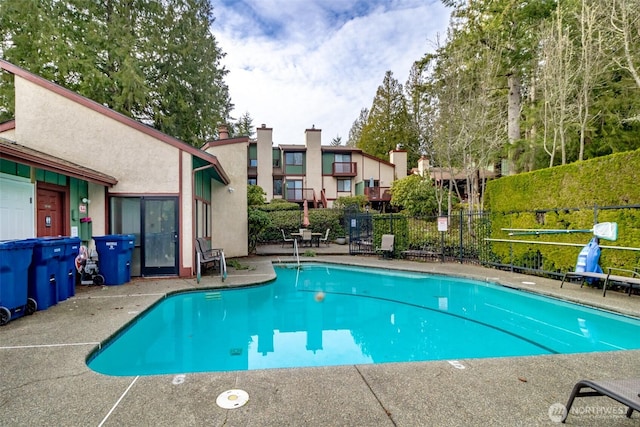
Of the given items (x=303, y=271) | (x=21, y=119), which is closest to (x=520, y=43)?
(x=303, y=271)

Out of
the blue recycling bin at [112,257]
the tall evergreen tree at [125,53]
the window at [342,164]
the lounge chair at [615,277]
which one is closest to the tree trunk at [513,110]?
the lounge chair at [615,277]

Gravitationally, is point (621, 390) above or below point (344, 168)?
below

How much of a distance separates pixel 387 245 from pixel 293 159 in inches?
685

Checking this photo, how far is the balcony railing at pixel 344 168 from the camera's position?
92.5 feet

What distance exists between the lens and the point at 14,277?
4.62m

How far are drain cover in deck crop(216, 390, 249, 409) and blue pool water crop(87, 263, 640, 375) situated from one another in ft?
4.20

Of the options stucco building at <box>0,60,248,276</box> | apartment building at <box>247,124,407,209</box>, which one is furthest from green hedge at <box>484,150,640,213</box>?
apartment building at <box>247,124,407,209</box>

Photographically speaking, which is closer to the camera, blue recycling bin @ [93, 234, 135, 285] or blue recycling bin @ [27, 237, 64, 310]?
blue recycling bin @ [27, 237, 64, 310]

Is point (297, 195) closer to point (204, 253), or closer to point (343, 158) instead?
point (343, 158)

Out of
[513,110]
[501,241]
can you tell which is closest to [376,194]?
[513,110]

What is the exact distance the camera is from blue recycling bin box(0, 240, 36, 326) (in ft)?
14.6

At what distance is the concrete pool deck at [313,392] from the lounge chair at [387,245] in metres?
8.71

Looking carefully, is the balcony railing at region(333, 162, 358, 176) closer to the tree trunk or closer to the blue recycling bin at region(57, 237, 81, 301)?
the tree trunk

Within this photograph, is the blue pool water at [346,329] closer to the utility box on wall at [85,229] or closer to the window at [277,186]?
the utility box on wall at [85,229]
